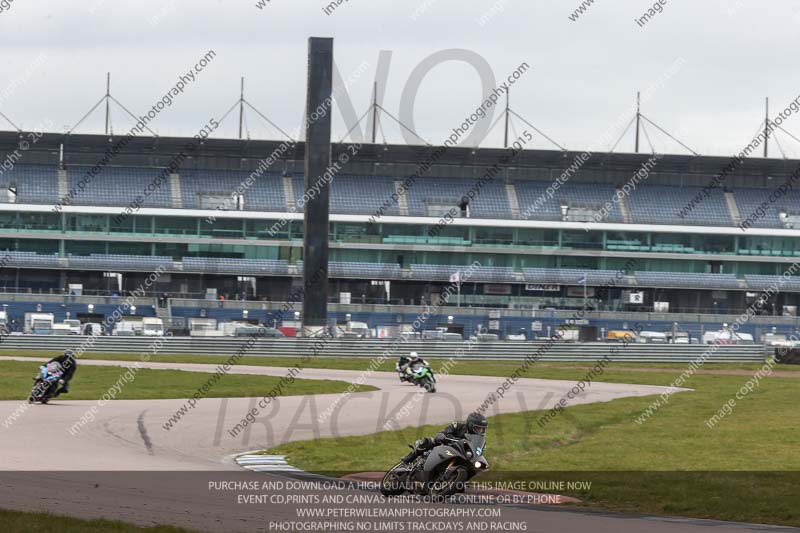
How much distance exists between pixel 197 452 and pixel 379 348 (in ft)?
132

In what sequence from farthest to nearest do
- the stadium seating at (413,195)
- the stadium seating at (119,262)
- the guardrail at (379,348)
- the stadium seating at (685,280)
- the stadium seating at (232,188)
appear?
the stadium seating at (685,280) → the stadium seating at (232,188) → the stadium seating at (413,195) → the stadium seating at (119,262) → the guardrail at (379,348)

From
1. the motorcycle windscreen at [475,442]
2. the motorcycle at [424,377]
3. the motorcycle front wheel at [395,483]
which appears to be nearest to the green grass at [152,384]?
the motorcycle at [424,377]

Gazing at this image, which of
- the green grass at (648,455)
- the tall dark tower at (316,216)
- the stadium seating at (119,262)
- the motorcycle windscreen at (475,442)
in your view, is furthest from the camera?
the stadium seating at (119,262)

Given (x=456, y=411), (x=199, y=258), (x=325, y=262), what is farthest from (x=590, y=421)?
(x=199, y=258)

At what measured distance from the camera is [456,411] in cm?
3422

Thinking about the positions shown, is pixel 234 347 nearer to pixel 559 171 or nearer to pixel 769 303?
pixel 559 171

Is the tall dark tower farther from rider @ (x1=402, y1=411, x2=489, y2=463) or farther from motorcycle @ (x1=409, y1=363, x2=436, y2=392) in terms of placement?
rider @ (x1=402, y1=411, x2=489, y2=463)


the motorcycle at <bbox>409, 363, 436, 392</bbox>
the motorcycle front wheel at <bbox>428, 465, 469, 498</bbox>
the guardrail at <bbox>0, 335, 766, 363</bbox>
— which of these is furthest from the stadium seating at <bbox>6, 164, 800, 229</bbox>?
the motorcycle front wheel at <bbox>428, 465, 469, 498</bbox>

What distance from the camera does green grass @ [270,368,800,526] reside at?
18.6 meters

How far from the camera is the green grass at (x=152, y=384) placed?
37062mm

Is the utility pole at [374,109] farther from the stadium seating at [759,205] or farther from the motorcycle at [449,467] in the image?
the motorcycle at [449,467]

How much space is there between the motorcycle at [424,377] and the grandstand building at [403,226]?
46.5 metres

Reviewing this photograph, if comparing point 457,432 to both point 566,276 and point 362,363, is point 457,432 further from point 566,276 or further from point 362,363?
point 566,276

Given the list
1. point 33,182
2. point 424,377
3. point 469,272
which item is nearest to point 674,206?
point 469,272
